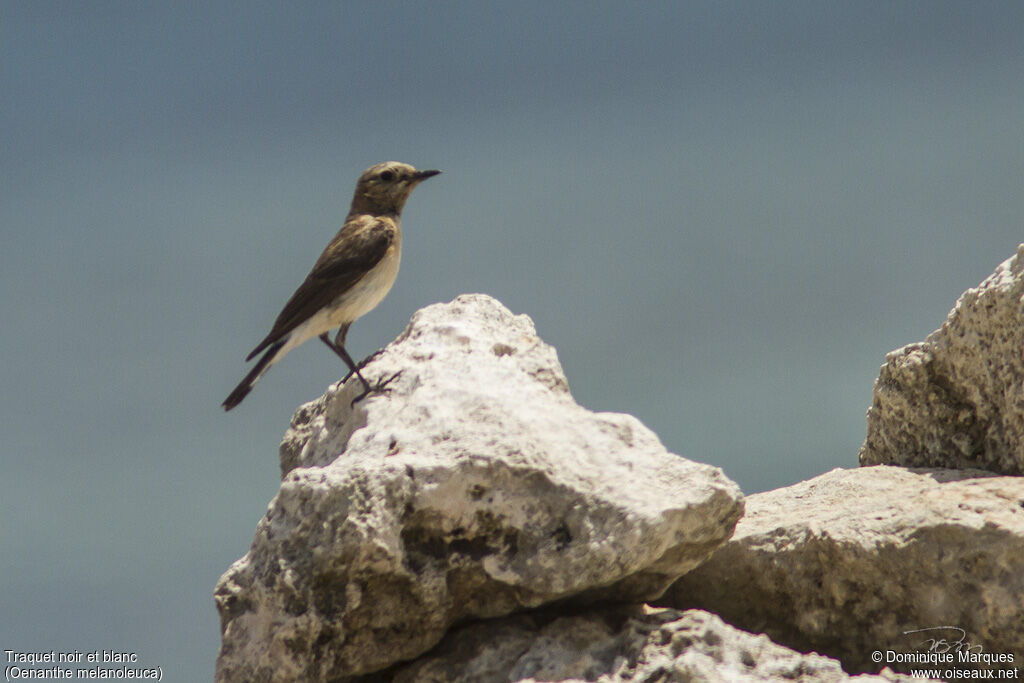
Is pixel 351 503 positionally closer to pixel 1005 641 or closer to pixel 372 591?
pixel 372 591

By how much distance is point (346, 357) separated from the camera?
8117 mm

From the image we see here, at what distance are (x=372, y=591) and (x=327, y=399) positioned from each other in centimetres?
230

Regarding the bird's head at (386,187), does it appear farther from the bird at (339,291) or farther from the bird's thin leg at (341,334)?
the bird's thin leg at (341,334)

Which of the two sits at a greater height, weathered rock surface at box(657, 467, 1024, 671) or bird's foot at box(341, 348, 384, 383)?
bird's foot at box(341, 348, 384, 383)

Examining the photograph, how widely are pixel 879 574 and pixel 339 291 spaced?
4915 millimetres

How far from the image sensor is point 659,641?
15.6ft

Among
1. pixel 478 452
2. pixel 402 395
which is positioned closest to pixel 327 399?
pixel 402 395

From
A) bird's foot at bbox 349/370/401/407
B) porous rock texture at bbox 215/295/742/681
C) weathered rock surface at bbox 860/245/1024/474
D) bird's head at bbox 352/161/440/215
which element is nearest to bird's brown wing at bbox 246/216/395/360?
bird's head at bbox 352/161/440/215

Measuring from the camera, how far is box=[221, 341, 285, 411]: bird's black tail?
A: 879cm

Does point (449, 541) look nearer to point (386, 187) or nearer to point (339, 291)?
point (339, 291)

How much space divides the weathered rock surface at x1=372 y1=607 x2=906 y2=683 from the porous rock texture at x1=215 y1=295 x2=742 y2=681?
13 centimetres

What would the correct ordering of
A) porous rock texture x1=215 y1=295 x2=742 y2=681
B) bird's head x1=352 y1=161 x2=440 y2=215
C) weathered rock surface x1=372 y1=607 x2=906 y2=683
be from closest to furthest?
1. weathered rock surface x1=372 y1=607 x2=906 y2=683
2. porous rock texture x1=215 y1=295 x2=742 y2=681
3. bird's head x1=352 y1=161 x2=440 y2=215

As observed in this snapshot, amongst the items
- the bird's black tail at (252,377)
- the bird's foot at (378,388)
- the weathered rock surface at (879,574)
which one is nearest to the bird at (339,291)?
the bird's black tail at (252,377)

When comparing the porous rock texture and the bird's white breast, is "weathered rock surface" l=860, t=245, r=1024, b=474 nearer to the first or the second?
the porous rock texture
